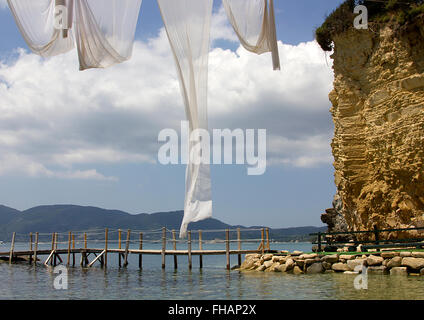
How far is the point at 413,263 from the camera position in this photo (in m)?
13.7

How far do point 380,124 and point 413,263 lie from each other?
790cm

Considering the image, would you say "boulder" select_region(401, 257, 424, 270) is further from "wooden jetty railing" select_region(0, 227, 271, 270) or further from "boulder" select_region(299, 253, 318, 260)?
"wooden jetty railing" select_region(0, 227, 271, 270)

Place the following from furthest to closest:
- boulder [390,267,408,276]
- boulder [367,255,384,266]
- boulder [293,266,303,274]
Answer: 1. boulder [293,266,303,274]
2. boulder [367,255,384,266]
3. boulder [390,267,408,276]

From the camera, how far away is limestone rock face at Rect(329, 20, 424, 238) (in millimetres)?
18344

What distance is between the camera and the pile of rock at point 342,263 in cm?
1386

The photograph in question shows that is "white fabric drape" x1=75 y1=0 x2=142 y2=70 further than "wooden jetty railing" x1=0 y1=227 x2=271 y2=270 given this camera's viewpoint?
No

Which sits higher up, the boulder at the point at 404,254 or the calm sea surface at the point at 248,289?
the boulder at the point at 404,254

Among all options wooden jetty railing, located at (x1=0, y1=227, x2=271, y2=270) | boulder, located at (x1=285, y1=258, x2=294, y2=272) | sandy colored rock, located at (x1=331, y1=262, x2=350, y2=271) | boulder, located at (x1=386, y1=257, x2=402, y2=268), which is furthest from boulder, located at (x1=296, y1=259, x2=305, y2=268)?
boulder, located at (x1=386, y1=257, x2=402, y2=268)

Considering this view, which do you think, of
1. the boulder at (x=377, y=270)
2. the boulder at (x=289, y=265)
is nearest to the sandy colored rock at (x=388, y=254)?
the boulder at (x=377, y=270)

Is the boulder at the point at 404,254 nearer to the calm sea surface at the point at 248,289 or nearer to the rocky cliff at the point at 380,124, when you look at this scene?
the calm sea surface at the point at 248,289
